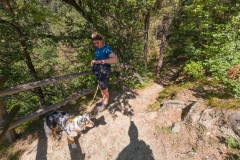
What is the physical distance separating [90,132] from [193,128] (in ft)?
9.01

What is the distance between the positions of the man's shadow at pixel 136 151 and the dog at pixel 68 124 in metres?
1.09

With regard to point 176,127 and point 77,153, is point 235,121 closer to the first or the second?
point 176,127

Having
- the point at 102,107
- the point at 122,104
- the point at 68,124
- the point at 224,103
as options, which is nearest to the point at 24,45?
the point at 102,107

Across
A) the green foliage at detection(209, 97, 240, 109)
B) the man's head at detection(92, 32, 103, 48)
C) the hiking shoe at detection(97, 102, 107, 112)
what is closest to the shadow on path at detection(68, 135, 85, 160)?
the hiking shoe at detection(97, 102, 107, 112)

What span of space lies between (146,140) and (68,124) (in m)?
2.01

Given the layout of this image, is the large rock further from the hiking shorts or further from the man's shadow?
the hiking shorts

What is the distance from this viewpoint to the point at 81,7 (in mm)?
5066

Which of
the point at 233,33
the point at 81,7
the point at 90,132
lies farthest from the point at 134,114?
the point at 233,33

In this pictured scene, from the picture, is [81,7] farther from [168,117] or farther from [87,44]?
[168,117]

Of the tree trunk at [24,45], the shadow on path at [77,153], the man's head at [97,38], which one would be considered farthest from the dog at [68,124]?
the tree trunk at [24,45]

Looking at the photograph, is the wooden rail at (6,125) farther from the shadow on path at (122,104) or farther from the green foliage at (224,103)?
the green foliage at (224,103)

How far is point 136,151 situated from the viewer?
3477 mm

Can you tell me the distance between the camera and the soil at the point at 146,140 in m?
3.31

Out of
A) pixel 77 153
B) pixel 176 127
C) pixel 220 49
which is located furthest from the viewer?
pixel 220 49
